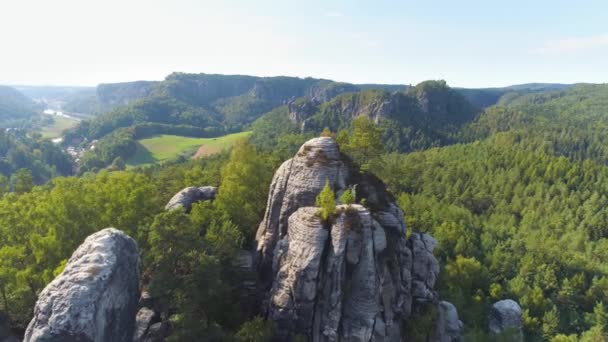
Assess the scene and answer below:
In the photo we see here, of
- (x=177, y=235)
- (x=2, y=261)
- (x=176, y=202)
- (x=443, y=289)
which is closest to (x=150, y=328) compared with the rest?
(x=177, y=235)

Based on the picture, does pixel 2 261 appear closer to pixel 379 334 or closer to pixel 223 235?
pixel 223 235

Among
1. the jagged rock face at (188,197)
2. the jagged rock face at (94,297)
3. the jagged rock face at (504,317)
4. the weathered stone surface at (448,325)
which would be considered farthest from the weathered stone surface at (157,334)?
the jagged rock face at (504,317)

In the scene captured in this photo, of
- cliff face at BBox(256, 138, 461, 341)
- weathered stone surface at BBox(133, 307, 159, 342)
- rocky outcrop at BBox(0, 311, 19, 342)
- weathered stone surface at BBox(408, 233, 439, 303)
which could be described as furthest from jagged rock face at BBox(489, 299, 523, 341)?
rocky outcrop at BBox(0, 311, 19, 342)

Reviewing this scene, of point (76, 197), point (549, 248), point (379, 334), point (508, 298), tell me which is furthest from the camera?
point (549, 248)

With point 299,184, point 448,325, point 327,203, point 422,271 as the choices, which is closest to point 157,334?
point 327,203

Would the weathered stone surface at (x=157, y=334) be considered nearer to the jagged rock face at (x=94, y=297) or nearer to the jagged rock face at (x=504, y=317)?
the jagged rock face at (x=94, y=297)

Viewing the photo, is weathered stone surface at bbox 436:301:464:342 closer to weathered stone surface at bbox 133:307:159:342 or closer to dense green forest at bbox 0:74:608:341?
dense green forest at bbox 0:74:608:341
